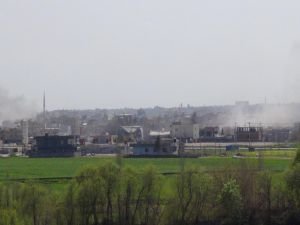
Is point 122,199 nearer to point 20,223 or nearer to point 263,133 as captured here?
point 20,223

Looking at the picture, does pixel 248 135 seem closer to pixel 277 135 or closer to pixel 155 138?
pixel 277 135

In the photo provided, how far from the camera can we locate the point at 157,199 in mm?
21859

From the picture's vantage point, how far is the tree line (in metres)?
20.1

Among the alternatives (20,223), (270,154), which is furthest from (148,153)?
(20,223)

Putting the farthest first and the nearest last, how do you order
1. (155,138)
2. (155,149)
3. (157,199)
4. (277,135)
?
(277,135)
(155,138)
(155,149)
(157,199)

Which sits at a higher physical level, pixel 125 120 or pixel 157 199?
pixel 125 120

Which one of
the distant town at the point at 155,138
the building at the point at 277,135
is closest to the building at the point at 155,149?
the distant town at the point at 155,138

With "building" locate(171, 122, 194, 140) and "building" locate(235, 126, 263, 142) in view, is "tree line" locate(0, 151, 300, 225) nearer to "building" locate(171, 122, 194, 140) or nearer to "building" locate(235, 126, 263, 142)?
"building" locate(235, 126, 263, 142)

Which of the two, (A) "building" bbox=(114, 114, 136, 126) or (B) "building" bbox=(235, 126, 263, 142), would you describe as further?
(A) "building" bbox=(114, 114, 136, 126)

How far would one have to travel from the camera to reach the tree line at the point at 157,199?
792 inches

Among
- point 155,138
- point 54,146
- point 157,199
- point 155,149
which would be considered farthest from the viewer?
point 155,138

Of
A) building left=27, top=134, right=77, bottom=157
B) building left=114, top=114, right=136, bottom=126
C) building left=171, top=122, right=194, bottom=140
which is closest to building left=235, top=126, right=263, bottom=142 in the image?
building left=171, top=122, right=194, bottom=140

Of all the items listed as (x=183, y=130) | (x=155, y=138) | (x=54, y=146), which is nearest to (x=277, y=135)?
(x=183, y=130)

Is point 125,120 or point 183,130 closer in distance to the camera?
point 183,130
